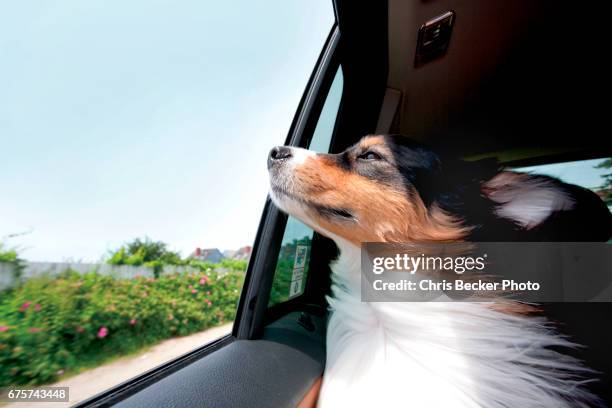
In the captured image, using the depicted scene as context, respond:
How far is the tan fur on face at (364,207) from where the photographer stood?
4.34ft

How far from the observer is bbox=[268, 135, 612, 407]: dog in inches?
39.1

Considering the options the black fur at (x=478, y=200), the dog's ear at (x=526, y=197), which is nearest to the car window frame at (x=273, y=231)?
the black fur at (x=478, y=200)

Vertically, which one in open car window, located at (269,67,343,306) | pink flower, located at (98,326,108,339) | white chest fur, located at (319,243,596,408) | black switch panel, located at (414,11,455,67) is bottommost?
pink flower, located at (98,326,108,339)

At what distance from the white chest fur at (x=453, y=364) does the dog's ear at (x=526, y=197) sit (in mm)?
503

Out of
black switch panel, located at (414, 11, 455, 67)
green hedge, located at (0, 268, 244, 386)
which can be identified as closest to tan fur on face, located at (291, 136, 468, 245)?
green hedge, located at (0, 268, 244, 386)

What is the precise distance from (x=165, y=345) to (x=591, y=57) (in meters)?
3.06

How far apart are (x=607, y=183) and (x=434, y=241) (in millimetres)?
1617

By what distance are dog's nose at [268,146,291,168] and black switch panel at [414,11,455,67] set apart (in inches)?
52.8

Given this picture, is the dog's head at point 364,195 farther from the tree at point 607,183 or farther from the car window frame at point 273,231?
the tree at point 607,183

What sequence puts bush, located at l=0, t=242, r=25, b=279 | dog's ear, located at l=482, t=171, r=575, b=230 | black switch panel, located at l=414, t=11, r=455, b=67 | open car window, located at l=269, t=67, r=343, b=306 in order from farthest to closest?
black switch panel, located at l=414, t=11, r=455, b=67 → open car window, located at l=269, t=67, r=343, b=306 → dog's ear, located at l=482, t=171, r=575, b=230 → bush, located at l=0, t=242, r=25, b=279

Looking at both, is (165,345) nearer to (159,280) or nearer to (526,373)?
(159,280)

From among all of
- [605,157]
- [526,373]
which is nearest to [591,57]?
[605,157]

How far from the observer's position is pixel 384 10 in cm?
172

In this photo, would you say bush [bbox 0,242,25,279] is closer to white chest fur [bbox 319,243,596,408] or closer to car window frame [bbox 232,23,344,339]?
car window frame [bbox 232,23,344,339]
